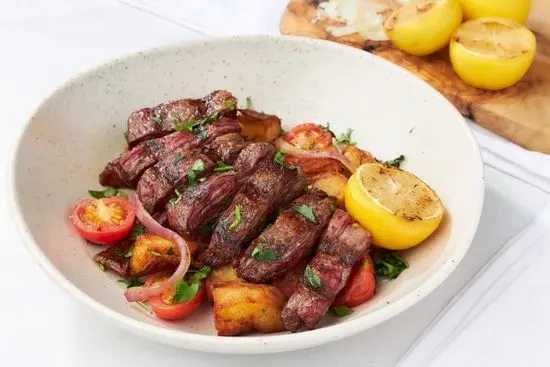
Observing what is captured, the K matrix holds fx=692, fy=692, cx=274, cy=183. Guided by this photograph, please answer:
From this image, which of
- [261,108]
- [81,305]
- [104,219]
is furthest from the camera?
[261,108]

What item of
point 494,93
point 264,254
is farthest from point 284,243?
point 494,93

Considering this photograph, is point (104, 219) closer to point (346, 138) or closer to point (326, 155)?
point (326, 155)

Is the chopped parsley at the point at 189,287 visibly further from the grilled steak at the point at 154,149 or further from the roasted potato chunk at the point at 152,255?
the grilled steak at the point at 154,149

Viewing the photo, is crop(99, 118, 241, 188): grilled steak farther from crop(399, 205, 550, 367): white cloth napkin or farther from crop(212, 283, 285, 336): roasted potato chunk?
crop(399, 205, 550, 367): white cloth napkin

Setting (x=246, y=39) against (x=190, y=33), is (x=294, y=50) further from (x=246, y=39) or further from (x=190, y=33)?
(x=190, y=33)

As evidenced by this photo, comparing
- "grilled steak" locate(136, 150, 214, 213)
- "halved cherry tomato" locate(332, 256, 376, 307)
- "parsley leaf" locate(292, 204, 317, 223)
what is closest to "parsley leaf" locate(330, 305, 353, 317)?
"halved cherry tomato" locate(332, 256, 376, 307)

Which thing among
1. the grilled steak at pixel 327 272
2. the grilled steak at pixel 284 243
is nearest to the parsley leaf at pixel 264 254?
the grilled steak at pixel 284 243
